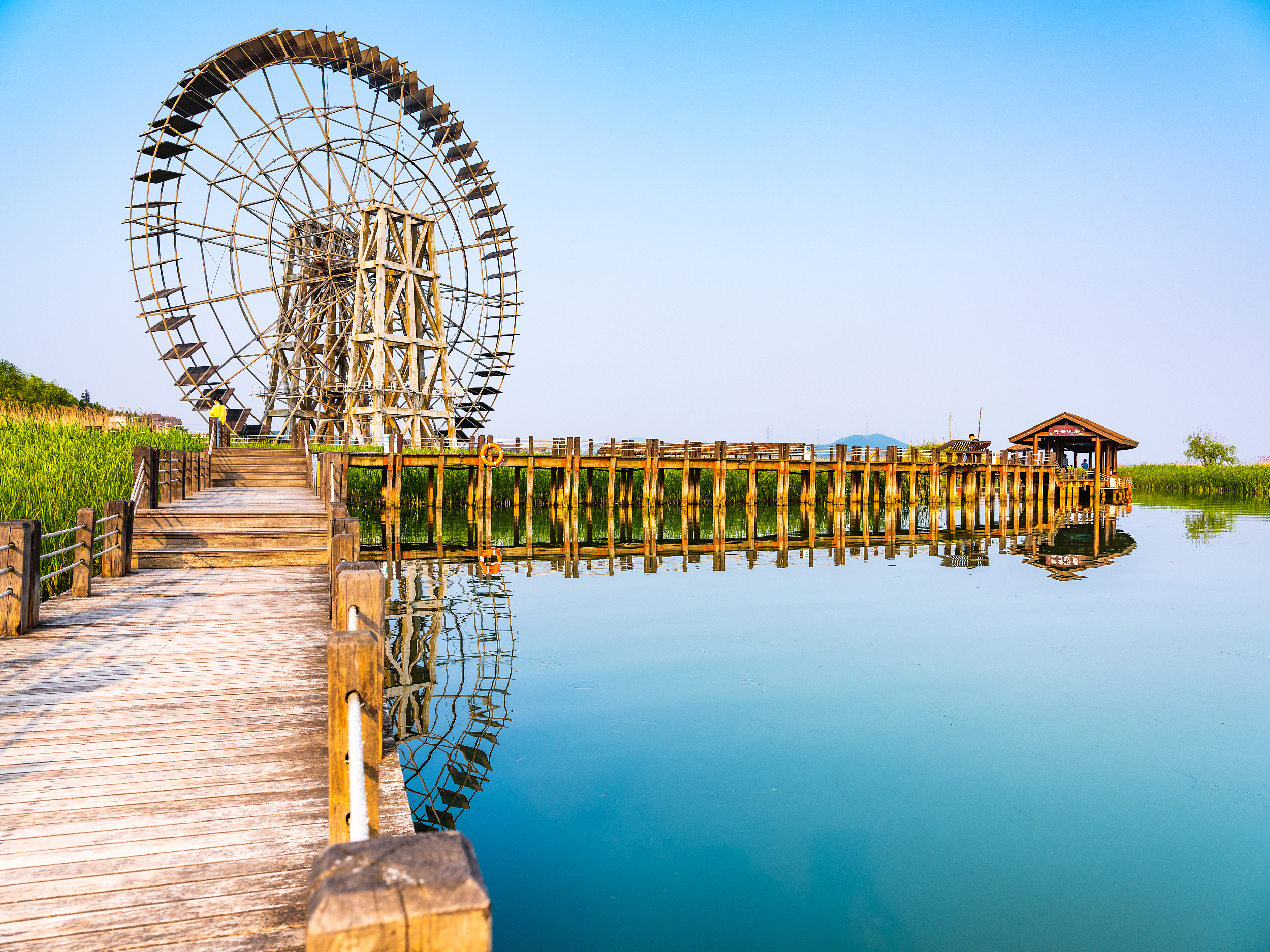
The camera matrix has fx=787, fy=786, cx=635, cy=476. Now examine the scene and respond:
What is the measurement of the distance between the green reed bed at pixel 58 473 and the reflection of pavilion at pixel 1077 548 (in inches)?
757

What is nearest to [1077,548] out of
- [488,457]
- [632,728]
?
[488,457]

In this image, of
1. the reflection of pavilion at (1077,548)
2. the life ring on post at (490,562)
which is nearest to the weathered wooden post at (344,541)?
the life ring on post at (490,562)

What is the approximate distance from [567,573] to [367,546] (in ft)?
22.6

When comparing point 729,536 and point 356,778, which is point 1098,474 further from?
point 356,778

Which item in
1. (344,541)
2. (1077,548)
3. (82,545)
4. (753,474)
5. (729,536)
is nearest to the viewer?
(344,541)

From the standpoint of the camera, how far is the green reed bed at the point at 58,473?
10.0 m

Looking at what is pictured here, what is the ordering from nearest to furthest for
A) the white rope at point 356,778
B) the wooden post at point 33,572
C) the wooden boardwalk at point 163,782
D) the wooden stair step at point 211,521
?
the white rope at point 356,778
the wooden boardwalk at point 163,782
the wooden post at point 33,572
the wooden stair step at point 211,521

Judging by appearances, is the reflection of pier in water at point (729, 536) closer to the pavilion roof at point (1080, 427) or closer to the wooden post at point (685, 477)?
the wooden post at point (685, 477)

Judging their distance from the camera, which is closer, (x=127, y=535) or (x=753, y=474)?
(x=127, y=535)

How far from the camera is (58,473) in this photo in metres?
12.4

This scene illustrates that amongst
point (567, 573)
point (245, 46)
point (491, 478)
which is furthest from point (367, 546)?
point (245, 46)

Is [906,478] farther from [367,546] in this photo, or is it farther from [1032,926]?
[1032,926]

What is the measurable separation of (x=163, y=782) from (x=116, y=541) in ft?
23.2

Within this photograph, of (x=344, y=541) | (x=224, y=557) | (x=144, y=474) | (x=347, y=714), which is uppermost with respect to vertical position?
(x=144, y=474)
